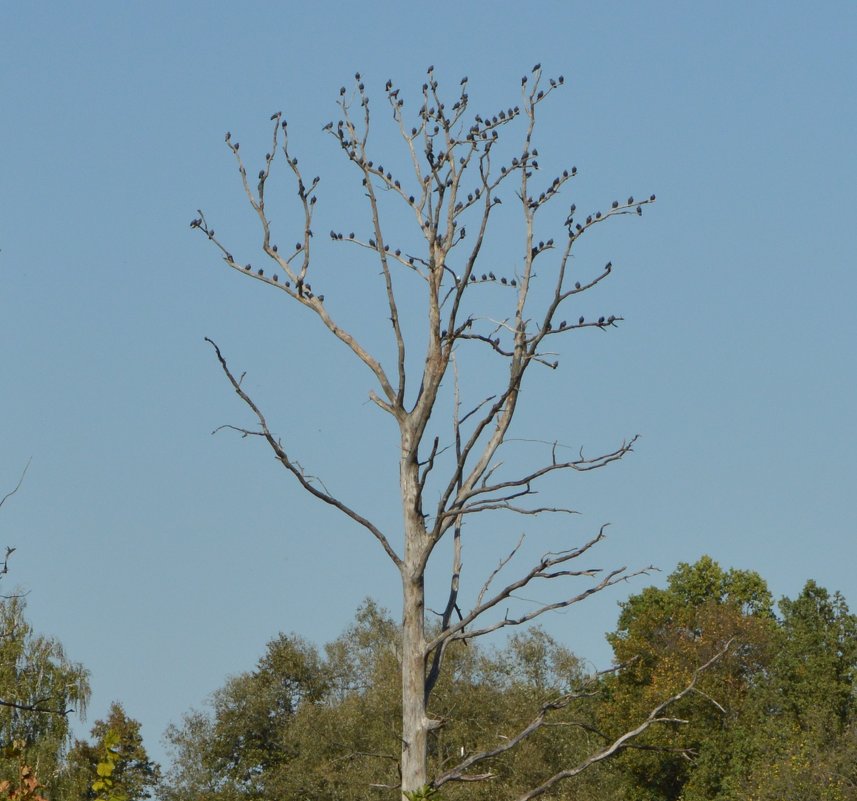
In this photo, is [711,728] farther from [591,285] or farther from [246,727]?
[591,285]

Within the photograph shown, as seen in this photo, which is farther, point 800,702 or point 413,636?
point 800,702

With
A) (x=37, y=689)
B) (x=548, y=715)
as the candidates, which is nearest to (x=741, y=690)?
(x=548, y=715)

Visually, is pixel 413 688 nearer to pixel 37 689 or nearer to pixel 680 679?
pixel 37 689

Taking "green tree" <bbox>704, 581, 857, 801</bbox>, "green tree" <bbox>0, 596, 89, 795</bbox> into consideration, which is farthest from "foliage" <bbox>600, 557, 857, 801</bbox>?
"green tree" <bbox>0, 596, 89, 795</bbox>

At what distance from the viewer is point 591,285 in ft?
45.5

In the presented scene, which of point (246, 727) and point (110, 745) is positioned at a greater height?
point (246, 727)

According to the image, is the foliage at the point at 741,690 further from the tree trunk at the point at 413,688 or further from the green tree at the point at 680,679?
the tree trunk at the point at 413,688

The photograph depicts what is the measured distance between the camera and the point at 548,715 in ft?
148

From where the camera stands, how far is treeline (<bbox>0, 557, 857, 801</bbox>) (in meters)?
45.6

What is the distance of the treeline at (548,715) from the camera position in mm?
45625

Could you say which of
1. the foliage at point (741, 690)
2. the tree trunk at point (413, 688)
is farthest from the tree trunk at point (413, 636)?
the foliage at point (741, 690)

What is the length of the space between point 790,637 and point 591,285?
40969 millimetres

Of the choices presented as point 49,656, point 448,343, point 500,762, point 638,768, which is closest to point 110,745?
point 448,343

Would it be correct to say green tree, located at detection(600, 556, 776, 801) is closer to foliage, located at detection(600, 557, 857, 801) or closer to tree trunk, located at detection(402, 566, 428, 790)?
foliage, located at detection(600, 557, 857, 801)
